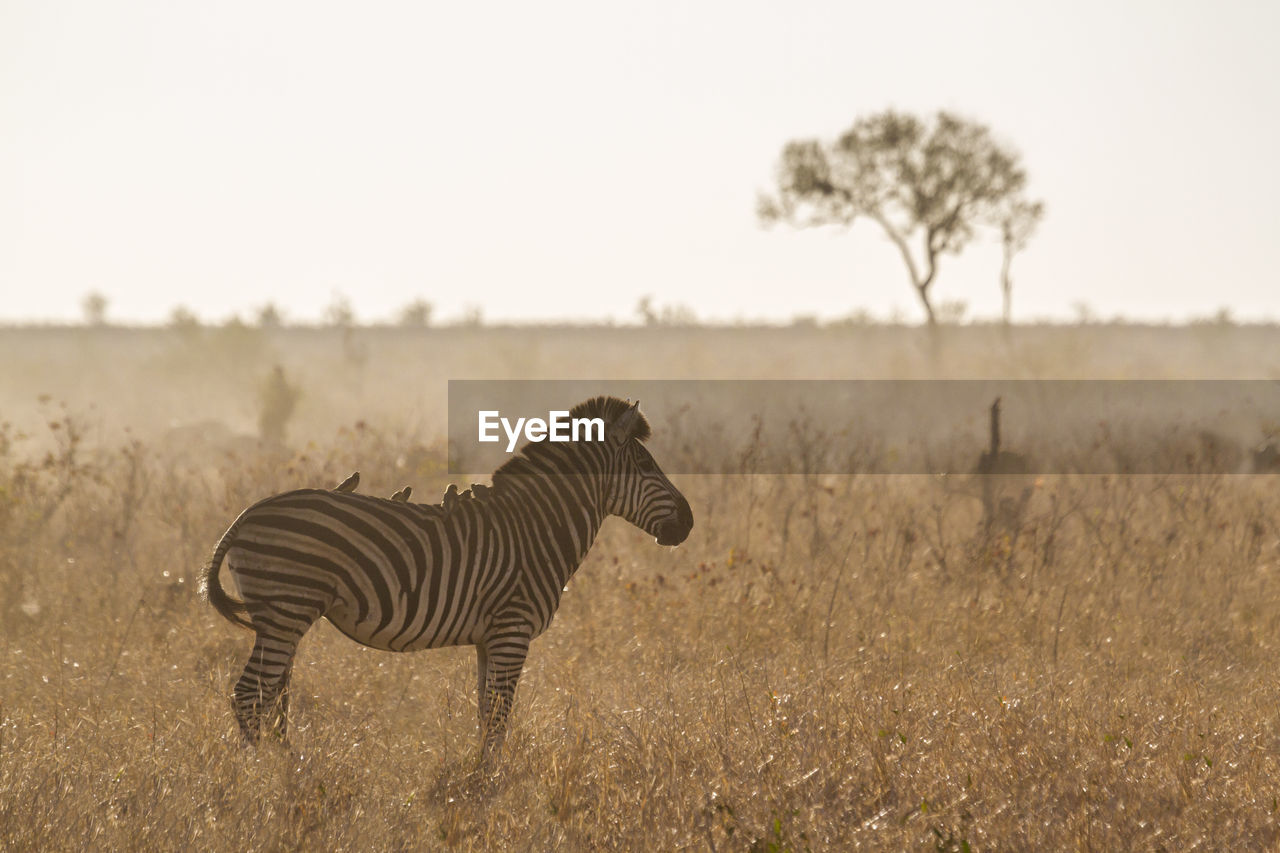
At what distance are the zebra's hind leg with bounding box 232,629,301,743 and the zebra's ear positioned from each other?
1972 mm

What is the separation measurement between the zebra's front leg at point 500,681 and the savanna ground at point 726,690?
0.14 m

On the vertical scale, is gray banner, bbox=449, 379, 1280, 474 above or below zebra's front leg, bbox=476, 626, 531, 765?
above

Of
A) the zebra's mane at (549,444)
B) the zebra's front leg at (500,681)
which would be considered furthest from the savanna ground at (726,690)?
the zebra's mane at (549,444)

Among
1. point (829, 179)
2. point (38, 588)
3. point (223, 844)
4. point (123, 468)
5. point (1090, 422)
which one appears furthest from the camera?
point (829, 179)

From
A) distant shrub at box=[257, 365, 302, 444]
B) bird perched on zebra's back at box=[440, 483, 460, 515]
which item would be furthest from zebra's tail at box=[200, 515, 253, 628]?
distant shrub at box=[257, 365, 302, 444]

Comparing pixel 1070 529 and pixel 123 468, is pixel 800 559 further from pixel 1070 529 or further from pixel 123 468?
pixel 123 468

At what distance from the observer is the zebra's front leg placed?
224 inches

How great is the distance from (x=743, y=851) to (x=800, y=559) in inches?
232

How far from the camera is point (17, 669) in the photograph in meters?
7.25

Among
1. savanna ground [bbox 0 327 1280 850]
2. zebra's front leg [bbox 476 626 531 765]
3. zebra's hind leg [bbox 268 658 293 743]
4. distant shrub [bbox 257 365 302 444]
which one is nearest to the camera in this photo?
savanna ground [bbox 0 327 1280 850]

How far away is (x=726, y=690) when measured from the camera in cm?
672

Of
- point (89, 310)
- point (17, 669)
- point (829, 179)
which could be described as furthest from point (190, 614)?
point (89, 310)

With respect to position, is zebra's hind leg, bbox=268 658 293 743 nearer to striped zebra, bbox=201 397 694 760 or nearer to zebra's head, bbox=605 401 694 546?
striped zebra, bbox=201 397 694 760

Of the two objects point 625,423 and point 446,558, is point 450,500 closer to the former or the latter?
point 446,558
